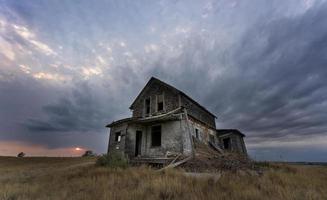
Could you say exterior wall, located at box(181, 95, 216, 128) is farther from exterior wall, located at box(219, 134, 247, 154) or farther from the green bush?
the green bush

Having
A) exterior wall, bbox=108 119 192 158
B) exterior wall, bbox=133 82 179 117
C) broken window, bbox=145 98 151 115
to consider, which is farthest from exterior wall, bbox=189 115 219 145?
broken window, bbox=145 98 151 115

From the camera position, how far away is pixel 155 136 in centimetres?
1588

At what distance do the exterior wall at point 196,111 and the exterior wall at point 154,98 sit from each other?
0.95 metres

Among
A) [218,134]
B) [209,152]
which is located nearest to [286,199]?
[209,152]

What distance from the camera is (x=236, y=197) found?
16.0 feet

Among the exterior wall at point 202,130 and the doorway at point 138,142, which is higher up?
the exterior wall at point 202,130

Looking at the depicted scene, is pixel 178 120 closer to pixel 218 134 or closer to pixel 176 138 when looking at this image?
pixel 176 138

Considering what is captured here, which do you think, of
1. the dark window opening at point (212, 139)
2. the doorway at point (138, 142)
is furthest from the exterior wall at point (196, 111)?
the doorway at point (138, 142)

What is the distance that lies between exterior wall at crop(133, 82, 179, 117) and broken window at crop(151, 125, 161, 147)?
1915 mm

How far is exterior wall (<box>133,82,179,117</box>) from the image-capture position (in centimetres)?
1655

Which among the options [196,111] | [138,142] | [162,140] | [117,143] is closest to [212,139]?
[196,111]

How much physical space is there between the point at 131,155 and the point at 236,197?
11.5 m

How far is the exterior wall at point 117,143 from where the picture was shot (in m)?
15.3

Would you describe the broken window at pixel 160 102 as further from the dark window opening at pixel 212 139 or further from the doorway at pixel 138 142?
the dark window opening at pixel 212 139
